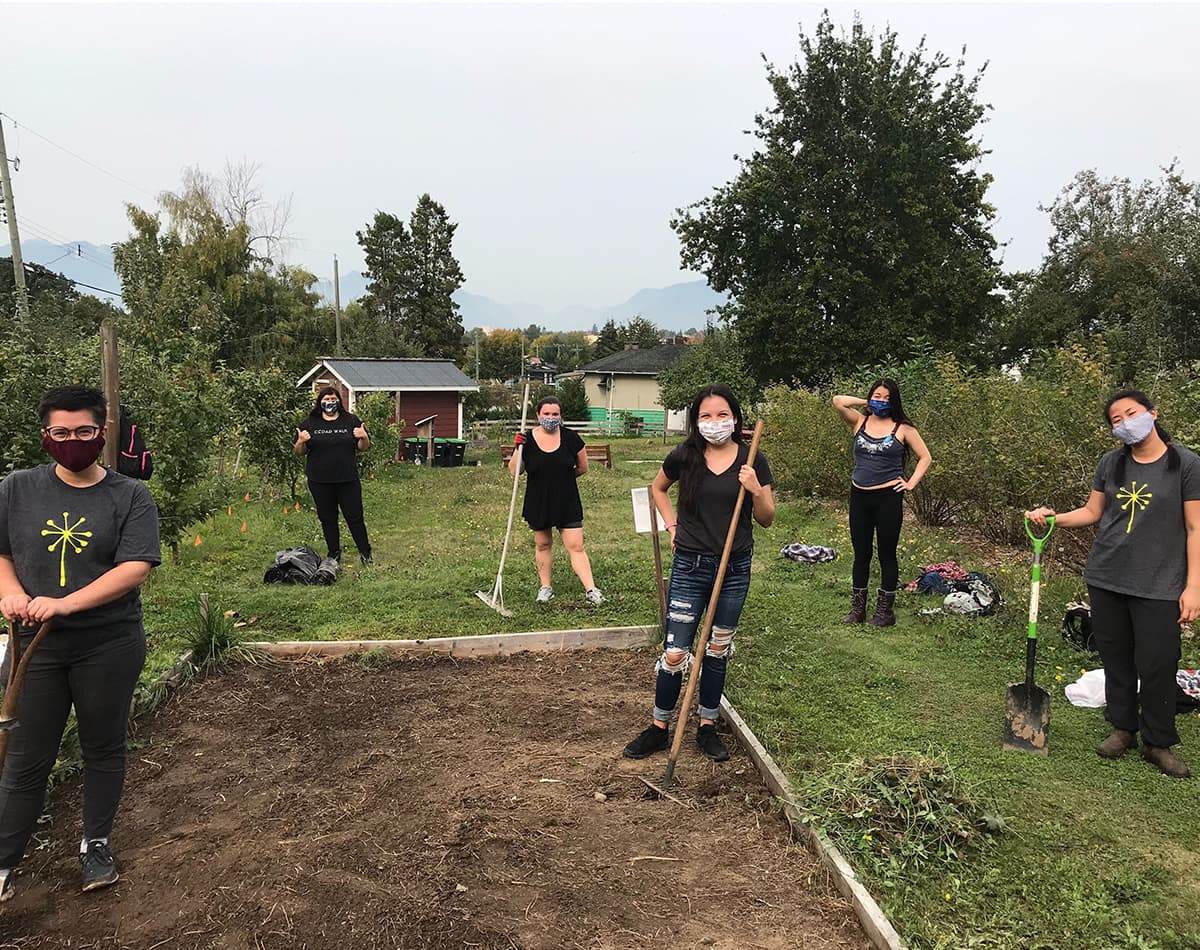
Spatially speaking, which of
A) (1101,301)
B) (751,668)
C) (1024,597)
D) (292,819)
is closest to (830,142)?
(1101,301)

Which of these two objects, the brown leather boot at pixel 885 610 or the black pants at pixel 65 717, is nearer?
the black pants at pixel 65 717

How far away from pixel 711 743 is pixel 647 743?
0.33 metres

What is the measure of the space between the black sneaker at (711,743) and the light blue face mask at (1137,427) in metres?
2.44

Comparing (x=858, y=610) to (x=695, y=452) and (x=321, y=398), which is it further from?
(x=321, y=398)

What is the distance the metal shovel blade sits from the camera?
154 inches

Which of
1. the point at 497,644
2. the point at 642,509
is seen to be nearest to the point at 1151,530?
the point at 642,509

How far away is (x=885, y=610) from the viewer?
6.01 meters

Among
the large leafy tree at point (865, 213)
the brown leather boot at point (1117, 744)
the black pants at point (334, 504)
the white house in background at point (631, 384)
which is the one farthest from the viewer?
the white house in background at point (631, 384)

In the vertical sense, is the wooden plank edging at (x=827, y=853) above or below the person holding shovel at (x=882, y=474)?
below

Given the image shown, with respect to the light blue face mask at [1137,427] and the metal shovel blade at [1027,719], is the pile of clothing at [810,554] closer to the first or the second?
the metal shovel blade at [1027,719]

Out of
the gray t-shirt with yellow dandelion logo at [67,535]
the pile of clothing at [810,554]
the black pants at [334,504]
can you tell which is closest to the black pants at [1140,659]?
the gray t-shirt with yellow dandelion logo at [67,535]

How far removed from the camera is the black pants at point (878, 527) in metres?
5.71

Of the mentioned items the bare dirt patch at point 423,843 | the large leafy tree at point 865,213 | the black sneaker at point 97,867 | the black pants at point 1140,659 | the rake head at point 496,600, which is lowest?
the bare dirt patch at point 423,843

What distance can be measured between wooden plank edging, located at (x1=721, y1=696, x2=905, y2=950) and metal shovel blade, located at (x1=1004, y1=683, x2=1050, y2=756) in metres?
1.27
